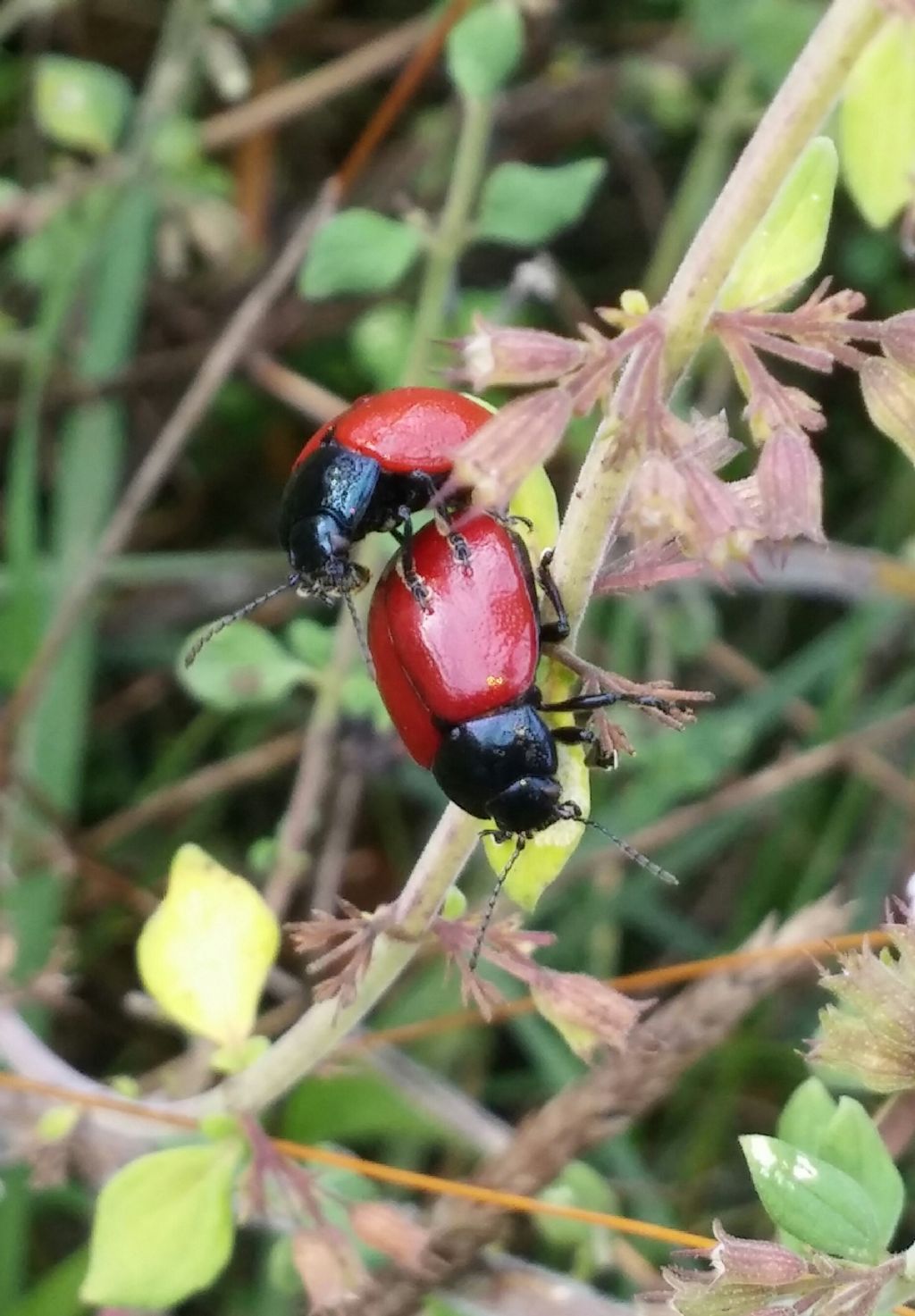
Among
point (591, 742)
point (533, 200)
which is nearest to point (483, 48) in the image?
point (533, 200)

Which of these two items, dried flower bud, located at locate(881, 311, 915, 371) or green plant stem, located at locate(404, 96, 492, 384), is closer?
dried flower bud, located at locate(881, 311, 915, 371)

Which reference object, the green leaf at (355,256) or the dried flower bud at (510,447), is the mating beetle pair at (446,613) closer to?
the dried flower bud at (510,447)

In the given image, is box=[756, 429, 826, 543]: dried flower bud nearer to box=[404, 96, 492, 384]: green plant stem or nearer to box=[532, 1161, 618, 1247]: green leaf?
box=[532, 1161, 618, 1247]: green leaf

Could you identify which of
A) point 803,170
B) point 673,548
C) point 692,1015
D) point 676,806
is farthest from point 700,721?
point 803,170

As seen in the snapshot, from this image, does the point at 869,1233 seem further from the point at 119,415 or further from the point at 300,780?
the point at 119,415

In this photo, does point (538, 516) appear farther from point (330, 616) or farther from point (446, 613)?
point (330, 616)

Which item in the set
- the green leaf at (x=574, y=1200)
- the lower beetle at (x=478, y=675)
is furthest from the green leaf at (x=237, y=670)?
the green leaf at (x=574, y=1200)

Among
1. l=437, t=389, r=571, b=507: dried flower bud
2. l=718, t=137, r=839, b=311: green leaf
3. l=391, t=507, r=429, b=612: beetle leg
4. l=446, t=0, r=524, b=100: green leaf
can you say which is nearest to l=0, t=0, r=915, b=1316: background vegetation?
l=446, t=0, r=524, b=100: green leaf
